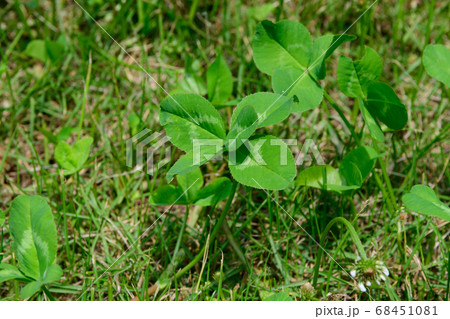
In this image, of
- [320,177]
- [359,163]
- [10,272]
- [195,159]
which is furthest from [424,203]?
[10,272]

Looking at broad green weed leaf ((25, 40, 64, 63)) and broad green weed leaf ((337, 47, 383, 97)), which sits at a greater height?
broad green weed leaf ((25, 40, 64, 63))

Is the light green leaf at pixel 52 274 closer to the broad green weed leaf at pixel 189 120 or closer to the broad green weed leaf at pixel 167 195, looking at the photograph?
the broad green weed leaf at pixel 167 195

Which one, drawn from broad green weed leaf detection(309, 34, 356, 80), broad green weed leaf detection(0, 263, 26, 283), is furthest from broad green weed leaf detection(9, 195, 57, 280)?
broad green weed leaf detection(309, 34, 356, 80)

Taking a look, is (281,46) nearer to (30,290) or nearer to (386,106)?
(386,106)

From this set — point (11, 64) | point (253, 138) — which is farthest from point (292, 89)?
point (11, 64)

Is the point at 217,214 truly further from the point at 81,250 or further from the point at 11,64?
the point at 11,64

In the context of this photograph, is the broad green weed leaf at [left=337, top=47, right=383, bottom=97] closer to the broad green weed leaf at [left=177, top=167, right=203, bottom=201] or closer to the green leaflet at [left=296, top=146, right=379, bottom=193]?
the green leaflet at [left=296, top=146, right=379, bottom=193]
